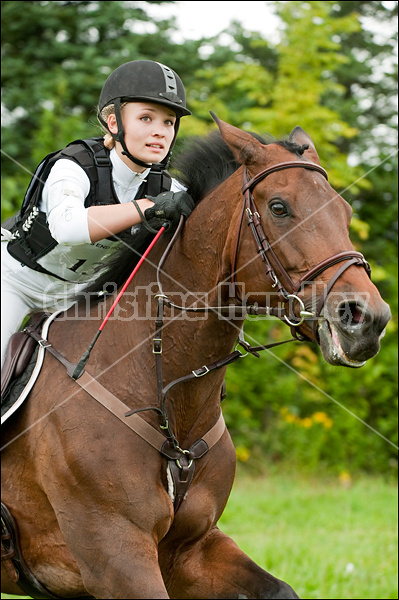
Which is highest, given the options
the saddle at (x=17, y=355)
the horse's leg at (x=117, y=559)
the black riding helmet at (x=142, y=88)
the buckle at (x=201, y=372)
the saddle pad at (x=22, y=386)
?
the black riding helmet at (x=142, y=88)

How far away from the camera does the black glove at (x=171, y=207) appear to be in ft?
10.7

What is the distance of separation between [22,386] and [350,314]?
184 cm

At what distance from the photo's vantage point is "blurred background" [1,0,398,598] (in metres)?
10.3

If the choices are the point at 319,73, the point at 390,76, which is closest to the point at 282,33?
the point at 319,73

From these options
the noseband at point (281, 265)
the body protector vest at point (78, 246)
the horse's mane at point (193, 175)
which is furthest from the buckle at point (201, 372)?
the body protector vest at point (78, 246)

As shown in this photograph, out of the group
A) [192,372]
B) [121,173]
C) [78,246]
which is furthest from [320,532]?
[121,173]

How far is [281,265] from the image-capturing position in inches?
114

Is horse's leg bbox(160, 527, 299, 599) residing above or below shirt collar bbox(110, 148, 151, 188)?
below

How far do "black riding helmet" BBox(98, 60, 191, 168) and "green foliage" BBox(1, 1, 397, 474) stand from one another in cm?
491

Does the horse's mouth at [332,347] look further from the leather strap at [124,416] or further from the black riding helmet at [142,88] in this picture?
the black riding helmet at [142,88]

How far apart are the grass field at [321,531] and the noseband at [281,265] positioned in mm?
3624

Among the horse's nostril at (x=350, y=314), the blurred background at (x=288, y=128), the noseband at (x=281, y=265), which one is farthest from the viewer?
the blurred background at (x=288, y=128)

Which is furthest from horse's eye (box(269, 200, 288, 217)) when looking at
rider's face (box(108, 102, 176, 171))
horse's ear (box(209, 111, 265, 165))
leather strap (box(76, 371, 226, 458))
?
leather strap (box(76, 371, 226, 458))

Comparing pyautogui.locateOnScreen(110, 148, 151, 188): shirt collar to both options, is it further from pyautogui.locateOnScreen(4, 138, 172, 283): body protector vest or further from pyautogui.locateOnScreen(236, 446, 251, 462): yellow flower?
pyautogui.locateOnScreen(236, 446, 251, 462): yellow flower
